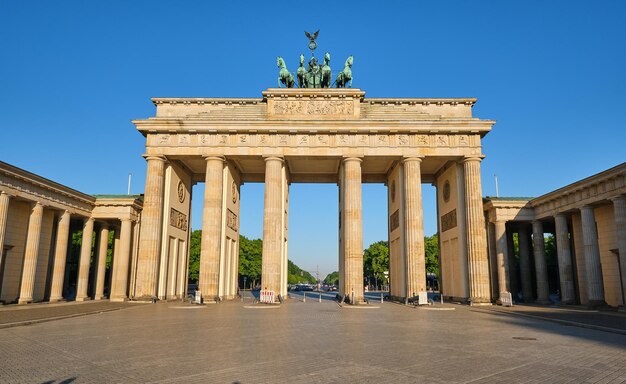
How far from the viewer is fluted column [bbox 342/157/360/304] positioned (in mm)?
35106

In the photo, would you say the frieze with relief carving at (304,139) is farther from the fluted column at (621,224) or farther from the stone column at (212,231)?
the fluted column at (621,224)

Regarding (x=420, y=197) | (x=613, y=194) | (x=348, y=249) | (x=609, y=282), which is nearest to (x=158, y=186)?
(x=348, y=249)

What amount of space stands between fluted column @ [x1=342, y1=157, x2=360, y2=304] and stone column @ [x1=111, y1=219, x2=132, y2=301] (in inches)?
763

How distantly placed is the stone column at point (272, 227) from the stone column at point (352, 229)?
18.9 feet

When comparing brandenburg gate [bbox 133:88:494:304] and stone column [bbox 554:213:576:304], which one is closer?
stone column [bbox 554:213:576:304]

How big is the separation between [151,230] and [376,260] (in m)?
82.5

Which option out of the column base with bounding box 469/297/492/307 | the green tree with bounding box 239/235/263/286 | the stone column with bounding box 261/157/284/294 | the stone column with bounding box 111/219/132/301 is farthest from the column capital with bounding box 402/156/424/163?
the green tree with bounding box 239/235/263/286

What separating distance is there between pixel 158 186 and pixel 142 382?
31239 millimetres

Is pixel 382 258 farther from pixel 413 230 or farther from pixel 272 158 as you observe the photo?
pixel 272 158

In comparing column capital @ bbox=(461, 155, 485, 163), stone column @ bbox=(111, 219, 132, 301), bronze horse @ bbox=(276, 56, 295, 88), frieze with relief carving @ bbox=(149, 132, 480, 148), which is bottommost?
stone column @ bbox=(111, 219, 132, 301)

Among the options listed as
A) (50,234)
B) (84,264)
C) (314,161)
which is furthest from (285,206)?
(50,234)

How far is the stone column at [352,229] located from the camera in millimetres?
35100

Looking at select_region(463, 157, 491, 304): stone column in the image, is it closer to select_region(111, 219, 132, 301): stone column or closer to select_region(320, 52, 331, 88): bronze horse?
select_region(320, 52, 331, 88): bronze horse

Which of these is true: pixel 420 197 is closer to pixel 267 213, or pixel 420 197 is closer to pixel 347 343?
pixel 267 213
